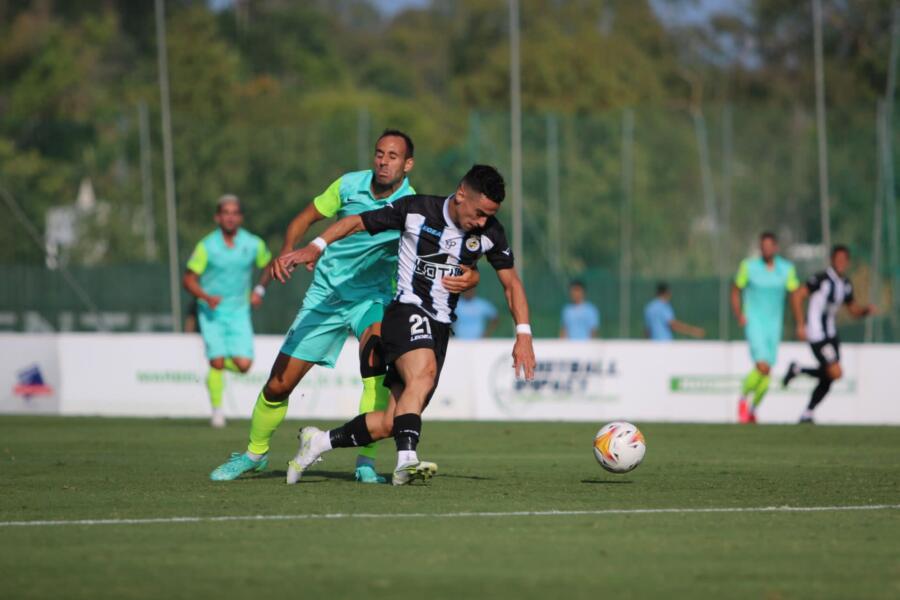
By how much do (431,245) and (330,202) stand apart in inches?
48.8

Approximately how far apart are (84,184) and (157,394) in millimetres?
17728

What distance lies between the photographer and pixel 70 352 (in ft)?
71.6

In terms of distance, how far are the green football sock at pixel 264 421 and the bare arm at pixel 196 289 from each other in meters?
6.21

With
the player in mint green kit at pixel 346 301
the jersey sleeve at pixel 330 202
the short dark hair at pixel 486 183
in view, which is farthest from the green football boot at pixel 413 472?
the jersey sleeve at pixel 330 202

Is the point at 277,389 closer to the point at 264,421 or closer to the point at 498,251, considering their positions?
the point at 264,421

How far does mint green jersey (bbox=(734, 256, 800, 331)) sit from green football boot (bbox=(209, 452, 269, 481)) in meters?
11.1

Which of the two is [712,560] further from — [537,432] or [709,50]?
[709,50]

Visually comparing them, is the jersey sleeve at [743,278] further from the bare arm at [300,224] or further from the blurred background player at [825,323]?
the bare arm at [300,224]

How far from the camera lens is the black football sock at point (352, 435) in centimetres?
987

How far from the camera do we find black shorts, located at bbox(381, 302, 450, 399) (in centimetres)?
969

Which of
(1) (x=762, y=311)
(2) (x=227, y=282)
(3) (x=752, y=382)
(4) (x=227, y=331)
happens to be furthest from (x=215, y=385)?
(1) (x=762, y=311)

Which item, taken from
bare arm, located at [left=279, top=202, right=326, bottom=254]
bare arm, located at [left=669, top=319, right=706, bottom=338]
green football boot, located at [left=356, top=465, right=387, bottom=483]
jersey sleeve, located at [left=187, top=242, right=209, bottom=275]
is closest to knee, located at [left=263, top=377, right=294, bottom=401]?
green football boot, located at [left=356, top=465, right=387, bottom=483]

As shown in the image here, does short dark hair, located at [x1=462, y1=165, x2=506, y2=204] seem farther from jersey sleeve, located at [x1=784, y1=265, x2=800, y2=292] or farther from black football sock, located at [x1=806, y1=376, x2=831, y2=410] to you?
jersey sleeve, located at [x1=784, y1=265, x2=800, y2=292]

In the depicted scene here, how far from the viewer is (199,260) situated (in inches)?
667
